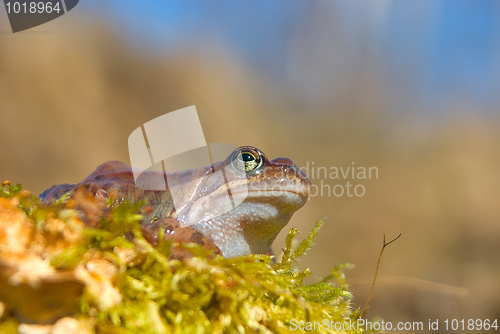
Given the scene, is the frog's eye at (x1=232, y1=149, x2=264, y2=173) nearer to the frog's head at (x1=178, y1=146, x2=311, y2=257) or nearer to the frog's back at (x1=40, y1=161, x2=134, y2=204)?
the frog's head at (x1=178, y1=146, x2=311, y2=257)

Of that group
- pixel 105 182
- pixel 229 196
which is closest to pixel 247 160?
pixel 229 196

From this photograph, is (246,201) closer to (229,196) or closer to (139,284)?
(229,196)

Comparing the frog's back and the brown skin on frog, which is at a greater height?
the frog's back

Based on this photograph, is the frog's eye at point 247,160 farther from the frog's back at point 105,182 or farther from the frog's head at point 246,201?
the frog's back at point 105,182

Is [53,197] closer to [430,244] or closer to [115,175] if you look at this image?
[115,175]

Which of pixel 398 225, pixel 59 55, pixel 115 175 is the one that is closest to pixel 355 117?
pixel 398 225

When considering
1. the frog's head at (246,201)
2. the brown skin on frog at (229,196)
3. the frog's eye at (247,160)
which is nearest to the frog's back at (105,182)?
the brown skin on frog at (229,196)

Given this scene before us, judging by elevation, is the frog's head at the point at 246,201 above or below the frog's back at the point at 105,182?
below

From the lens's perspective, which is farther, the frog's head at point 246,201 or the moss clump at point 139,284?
the frog's head at point 246,201

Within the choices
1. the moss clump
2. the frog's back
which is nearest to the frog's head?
the frog's back
